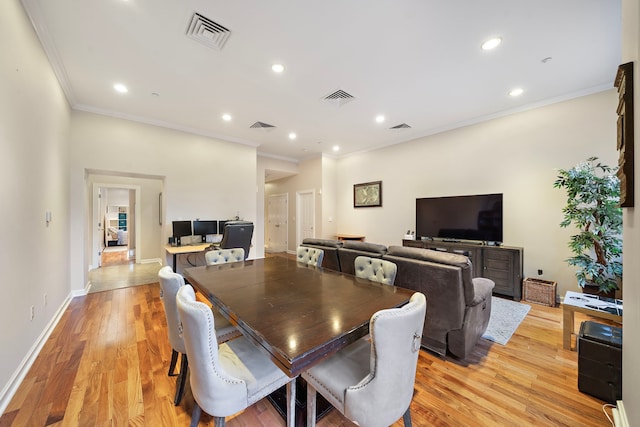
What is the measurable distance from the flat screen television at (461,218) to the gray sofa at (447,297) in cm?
213

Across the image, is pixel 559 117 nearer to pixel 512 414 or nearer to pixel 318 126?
pixel 318 126

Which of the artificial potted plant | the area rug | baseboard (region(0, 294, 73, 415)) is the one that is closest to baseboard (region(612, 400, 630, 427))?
the area rug

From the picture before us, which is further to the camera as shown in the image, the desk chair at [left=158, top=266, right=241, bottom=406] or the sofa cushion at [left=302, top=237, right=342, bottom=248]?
the sofa cushion at [left=302, top=237, right=342, bottom=248]

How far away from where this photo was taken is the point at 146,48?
249 centimetres

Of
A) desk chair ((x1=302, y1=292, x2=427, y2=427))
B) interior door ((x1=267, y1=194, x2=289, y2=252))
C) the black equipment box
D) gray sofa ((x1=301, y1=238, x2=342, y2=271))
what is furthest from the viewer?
interior door ((x1=267, y1=194, x2=289, y2=252))

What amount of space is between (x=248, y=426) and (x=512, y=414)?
1671mm

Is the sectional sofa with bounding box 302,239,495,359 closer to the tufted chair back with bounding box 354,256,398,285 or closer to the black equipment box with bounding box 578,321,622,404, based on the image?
the tufted chair back with bounding box 354,256,398,285

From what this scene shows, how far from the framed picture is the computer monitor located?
3.50 metres

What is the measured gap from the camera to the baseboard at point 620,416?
1321 millimetres

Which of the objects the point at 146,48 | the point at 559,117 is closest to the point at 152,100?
the point at 146,48

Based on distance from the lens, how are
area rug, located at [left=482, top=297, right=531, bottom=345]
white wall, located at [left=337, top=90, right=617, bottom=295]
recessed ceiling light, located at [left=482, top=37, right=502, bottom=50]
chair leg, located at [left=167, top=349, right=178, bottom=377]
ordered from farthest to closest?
white wall, located at [left=337, top=90, right=617, bottom=295] → area rug, located at [left=482, top=297, right=531, bottom=345] → recessed ceiling light, located at [left=482, top=37, right=502, bottom=50] → chair leg, located at [left=167, top=349, right=178, bottom=377]

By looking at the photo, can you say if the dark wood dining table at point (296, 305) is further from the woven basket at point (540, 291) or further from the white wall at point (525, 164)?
the white wall at point (525, 164)

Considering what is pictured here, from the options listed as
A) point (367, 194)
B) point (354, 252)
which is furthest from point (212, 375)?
point (367, 194)

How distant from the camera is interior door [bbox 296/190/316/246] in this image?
6.96 m
